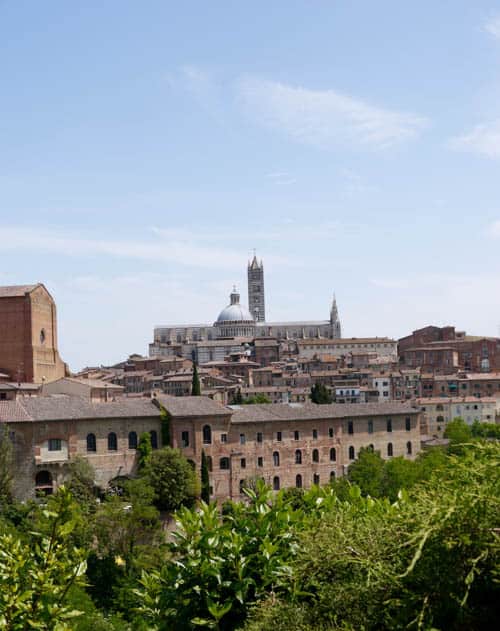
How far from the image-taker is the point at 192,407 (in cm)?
3962

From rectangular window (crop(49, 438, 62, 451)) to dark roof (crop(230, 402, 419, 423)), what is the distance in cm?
809

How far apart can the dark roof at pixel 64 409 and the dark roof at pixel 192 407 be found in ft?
2.38

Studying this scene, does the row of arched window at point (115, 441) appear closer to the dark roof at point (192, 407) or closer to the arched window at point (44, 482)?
the dark roof at point (192, 407)

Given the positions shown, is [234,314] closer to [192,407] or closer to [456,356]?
[456,356]

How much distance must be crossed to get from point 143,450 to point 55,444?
3.67 meters

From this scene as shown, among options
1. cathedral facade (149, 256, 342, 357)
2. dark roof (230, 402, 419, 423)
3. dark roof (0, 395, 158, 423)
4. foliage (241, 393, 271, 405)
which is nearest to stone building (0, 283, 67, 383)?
dark roof (0, 395, 158, 423)

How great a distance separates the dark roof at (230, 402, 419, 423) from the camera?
4128 centimetres

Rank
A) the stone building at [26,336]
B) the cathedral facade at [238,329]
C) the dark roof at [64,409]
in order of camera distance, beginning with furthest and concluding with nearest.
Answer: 1. the cathedral facade at [238,329]
2. the stone building at [26,336]
3. the dark roof at [64,409]

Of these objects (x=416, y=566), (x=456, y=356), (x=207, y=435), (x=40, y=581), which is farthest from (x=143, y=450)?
(x=456, y=356)

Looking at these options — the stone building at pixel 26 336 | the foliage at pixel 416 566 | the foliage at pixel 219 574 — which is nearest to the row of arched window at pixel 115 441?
the stone building at pixel 26 336

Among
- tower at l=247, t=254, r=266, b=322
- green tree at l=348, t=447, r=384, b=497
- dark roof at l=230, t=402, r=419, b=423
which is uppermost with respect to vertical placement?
tower at l=247, t=254, r=266, b=322

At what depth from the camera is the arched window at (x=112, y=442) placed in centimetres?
3666

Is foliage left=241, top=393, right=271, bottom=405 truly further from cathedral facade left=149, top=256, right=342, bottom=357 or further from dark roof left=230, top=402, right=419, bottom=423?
cathedral facade left=149, top=256, right=342, bottom=357

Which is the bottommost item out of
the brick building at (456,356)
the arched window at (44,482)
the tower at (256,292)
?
the arched window at (44,482)
